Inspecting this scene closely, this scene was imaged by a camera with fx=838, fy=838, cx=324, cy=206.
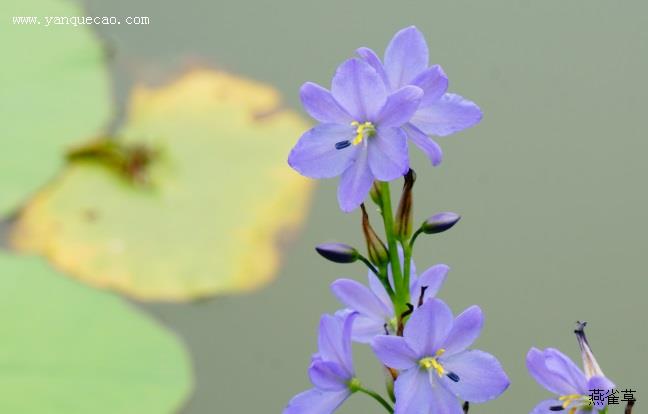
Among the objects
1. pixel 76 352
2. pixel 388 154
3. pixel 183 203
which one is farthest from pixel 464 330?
pixel 183 203

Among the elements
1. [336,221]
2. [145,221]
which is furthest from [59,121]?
[336,221]

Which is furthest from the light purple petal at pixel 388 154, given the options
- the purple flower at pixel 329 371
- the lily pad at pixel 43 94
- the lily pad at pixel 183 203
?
the lily pad at pixel 43 94

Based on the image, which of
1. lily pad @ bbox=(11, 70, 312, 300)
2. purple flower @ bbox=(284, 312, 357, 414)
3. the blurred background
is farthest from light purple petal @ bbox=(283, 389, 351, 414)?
lily pad @ bbox=(11, 70, 312, 300)

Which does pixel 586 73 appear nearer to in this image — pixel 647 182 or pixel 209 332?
pixel 647 182

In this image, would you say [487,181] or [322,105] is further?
[487,181]

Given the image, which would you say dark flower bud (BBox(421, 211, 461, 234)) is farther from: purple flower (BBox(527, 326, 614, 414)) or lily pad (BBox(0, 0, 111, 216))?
lily pad (BBox(0, 0, 111, 216))

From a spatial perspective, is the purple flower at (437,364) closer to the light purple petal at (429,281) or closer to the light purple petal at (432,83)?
the light purple petal at (429,281)

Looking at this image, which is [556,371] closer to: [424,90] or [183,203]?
[424,90]
